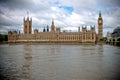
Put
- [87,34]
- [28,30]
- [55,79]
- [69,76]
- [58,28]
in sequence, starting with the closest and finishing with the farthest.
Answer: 1. [55,79]
2. [69,76]
3. [87,34]
4. [58,28]
5. [28,30]

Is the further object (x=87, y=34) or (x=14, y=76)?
(x=87, y=34)

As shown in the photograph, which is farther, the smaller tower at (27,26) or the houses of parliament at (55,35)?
the smaller tower at (27,26)

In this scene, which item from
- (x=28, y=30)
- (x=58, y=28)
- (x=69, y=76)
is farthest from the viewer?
(x=28, y=30)

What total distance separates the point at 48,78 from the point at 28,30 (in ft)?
261

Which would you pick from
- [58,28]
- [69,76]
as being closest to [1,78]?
[69,76]

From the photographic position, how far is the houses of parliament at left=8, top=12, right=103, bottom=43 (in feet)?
233

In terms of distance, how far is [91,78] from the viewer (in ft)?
24.1

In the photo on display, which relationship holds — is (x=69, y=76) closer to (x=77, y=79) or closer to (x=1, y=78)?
(x=77, y=79)

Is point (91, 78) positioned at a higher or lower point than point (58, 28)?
lower

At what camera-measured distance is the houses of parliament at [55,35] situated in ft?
233

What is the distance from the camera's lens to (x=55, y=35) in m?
75.9

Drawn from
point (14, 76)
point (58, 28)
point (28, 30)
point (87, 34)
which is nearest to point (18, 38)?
point (28, 30)

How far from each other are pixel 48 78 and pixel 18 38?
251 feet

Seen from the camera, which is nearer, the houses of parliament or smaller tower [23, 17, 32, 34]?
the houses of parliament
